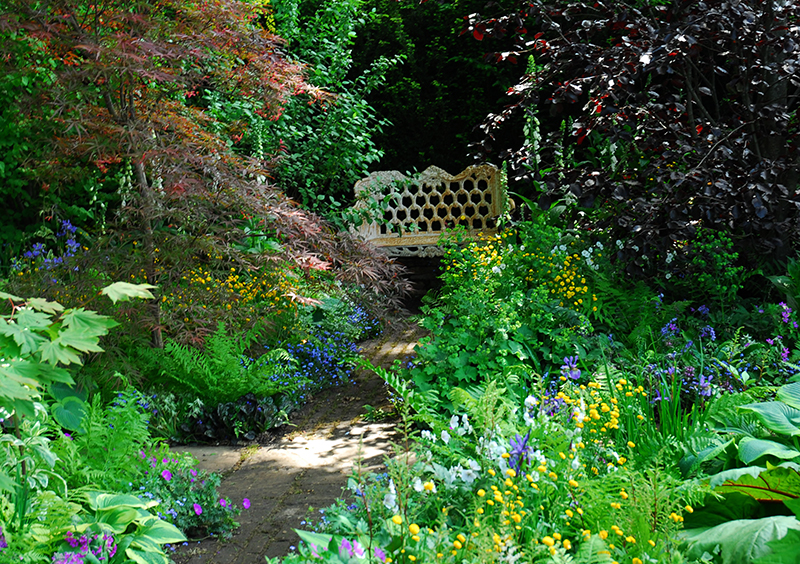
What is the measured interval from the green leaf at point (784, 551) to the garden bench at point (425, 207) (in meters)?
5.21

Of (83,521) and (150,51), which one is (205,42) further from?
(83,521)

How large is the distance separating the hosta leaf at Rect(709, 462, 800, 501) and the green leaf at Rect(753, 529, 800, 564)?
285mm

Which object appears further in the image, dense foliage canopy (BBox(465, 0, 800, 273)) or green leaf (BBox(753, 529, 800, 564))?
dense foliage canopy (BBox(465, 0, 800, 273))

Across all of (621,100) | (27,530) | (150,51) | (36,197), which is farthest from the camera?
(36,197)

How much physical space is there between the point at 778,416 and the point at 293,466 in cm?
223

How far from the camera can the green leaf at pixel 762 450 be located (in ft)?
7.16

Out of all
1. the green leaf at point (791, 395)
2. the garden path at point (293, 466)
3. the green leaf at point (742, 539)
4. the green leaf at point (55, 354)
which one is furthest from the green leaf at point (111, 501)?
the green leaf at point (791, 395)

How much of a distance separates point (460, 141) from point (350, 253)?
11.6ft

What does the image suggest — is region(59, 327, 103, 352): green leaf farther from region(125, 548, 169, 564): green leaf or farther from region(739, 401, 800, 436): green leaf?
region(739, 401, 800, 436): green leaf

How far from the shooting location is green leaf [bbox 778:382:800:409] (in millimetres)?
2373

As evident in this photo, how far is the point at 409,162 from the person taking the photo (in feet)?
26.1

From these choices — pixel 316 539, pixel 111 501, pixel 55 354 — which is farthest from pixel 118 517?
pixel 316 539

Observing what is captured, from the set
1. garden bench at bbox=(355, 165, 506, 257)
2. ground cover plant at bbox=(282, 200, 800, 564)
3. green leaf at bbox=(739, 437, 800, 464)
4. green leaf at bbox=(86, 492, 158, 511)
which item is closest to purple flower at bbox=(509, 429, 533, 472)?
ground cover plant at bbox=(282, 200, 800, 564)

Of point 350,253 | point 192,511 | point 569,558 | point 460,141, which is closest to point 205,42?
point 350,253
